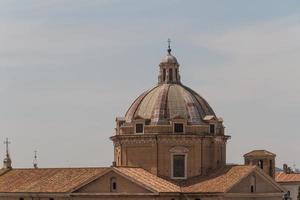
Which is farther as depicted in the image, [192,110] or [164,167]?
[192,110]

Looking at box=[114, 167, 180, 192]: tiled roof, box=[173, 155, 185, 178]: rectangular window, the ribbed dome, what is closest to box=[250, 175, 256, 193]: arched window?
box=[173, 155, 185, 178]: rectangular window

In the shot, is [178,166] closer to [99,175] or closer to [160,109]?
[160,109]

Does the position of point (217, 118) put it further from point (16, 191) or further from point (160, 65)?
point (16, 191)

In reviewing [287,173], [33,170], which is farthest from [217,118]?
[287,173]

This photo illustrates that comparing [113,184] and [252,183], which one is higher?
[252,183]

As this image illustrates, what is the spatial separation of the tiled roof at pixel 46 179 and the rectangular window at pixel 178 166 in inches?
222

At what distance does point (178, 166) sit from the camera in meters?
67.7

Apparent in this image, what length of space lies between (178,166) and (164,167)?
1.14 m

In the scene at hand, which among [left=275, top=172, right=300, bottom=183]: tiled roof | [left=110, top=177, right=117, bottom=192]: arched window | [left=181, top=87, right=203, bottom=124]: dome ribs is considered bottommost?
[left=110, top=177, right=117, bottom=192]: arched window

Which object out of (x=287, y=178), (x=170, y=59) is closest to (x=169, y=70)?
(x=170, y=59)

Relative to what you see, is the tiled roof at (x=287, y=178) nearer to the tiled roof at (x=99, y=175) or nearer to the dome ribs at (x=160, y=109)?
the tiled roof at (x=99, y=175)

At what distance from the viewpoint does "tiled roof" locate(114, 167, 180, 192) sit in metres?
63.4

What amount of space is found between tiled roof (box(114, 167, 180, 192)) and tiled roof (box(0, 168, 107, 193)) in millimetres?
1962

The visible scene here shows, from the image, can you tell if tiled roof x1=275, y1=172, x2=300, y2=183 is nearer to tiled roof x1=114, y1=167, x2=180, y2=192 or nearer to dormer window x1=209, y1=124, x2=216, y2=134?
dormer window x1=209, y1=124, x2=216, y2=134
